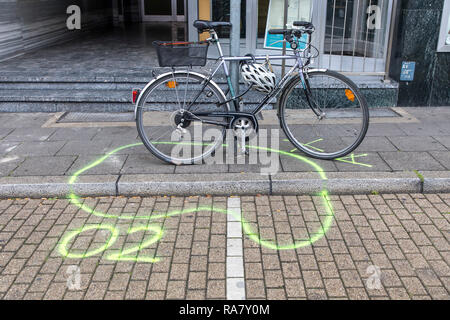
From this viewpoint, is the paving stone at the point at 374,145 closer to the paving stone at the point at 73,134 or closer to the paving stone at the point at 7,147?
the paving stone at the point at 73,134

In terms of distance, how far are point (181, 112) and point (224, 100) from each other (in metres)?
0.46

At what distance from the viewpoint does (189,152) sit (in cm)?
502

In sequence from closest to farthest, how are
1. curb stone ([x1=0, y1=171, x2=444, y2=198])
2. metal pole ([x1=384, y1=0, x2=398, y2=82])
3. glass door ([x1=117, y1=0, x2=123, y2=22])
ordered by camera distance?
curb stone ([x1=0, y1=171, x2=444, y2=198]), metal pole ([x1=384, y1=0, x2=398, y2=82]), glass door ([x1=117, y1=0, x2=123, y2=22])

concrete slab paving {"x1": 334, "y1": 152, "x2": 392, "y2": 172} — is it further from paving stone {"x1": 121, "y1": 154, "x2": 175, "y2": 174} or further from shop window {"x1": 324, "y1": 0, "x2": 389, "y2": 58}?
shop window {"x1": 324, "y1": 0, "x2": 389, "y2": 58}

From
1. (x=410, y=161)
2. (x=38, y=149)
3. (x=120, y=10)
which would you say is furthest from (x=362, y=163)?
(x=120, y=10)

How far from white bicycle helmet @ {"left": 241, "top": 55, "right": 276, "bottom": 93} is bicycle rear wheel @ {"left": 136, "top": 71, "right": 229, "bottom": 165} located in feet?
1.06

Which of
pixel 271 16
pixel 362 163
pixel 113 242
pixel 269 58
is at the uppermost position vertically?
pixel 271 16

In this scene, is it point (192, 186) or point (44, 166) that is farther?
point (44, 166)

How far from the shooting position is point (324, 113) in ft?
16.5

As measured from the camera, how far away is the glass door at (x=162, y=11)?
16812 millimetres

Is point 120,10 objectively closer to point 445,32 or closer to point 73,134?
point 73,134

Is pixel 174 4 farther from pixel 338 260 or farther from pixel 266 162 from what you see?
pixel 338 260

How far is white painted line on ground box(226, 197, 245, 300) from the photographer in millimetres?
2969

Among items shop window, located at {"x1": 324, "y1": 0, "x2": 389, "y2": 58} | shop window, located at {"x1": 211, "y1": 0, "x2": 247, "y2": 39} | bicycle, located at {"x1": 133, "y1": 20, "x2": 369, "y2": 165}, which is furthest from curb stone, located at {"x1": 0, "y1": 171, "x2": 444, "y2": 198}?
shop window, located at {"x1": 211, "y1": 0, "x2": 247, "y2": 39}
